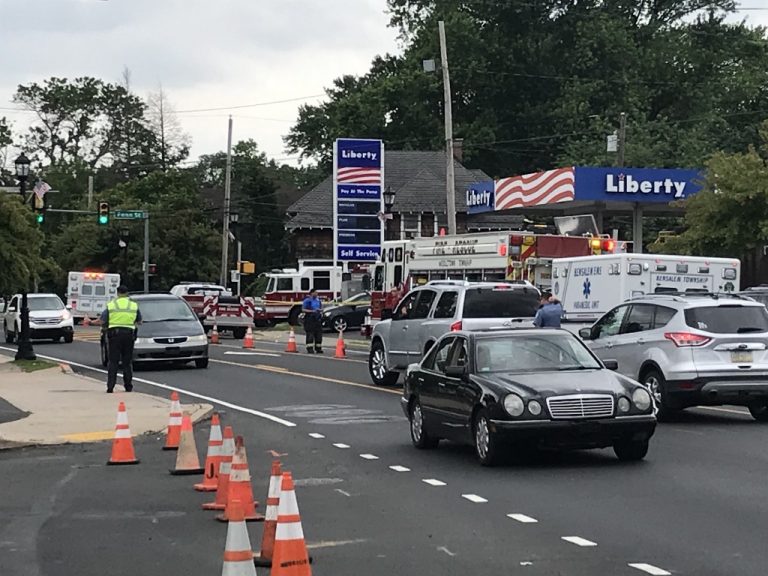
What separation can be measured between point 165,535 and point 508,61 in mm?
72450

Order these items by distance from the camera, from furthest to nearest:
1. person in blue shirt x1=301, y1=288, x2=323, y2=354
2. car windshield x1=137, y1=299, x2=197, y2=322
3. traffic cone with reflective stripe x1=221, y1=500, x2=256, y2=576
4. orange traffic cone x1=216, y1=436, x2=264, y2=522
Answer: person in blue shirt x1=301, y1=288, x2=323, y2=354 < car windshield x1=137, y1=299, x2=197, y2=322 < orange traffic cone x1=216, y1=436, x2=264, y2=522 < traffic cone with reflective stripe x1=221, y1=500, x2=256, y2=576

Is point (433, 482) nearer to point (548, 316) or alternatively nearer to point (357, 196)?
A: point (548, 316)

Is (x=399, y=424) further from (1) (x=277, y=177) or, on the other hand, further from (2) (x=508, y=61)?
(1) (x=277, y=177)

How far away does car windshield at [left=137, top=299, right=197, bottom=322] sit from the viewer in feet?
97.7

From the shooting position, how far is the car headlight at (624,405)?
13.1 meters

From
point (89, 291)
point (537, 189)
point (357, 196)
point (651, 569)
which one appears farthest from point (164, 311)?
point (89, 291)

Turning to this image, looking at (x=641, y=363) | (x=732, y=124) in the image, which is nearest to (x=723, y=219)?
(x=641, y=363)

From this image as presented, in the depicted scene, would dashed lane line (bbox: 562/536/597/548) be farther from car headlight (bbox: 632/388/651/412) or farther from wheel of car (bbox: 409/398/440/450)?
wheel of car (bbox: 409/398/440/450)

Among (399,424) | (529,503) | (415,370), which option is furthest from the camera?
(399,424)

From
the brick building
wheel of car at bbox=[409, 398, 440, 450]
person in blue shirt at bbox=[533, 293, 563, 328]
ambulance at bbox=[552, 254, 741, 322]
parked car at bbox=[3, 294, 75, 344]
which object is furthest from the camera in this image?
the brick building

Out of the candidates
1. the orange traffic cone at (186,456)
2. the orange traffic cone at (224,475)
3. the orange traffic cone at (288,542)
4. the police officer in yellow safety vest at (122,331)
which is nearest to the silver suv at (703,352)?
the orange traffic cone at (186,456)

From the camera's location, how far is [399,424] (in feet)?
59.7

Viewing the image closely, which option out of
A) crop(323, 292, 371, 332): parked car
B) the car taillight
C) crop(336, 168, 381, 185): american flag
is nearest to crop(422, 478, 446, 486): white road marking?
the car taillight

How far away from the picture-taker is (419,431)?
15266 mm
